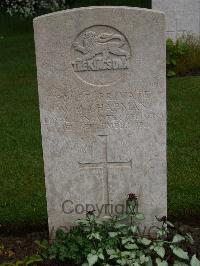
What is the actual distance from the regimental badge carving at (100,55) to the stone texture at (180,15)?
6.58 m

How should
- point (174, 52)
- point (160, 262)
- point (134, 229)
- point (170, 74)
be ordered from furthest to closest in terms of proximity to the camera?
point (174, 52), point (170, 74), point (134, 229), point (160, 262)

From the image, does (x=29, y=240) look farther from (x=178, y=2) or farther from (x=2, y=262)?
(x=178, y=2)

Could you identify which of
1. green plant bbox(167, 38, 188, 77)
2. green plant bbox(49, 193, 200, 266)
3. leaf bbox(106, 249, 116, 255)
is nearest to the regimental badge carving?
green plant bbox(49, 193, 200, 266)

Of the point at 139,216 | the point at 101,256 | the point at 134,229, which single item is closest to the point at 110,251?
the point at 101,256

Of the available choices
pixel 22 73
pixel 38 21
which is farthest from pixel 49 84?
pixel 22 73

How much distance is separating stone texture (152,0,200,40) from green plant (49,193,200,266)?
6.70 meters

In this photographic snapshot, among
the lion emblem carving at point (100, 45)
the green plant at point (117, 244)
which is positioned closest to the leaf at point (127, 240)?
the green plant at point (117, 244)

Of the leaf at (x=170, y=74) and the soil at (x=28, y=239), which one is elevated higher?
the leaf at (x=170, y=74)

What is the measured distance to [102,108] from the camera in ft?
Answer: 12.7

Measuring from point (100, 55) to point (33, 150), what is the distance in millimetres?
2735

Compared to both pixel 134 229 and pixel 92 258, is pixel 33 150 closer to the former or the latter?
pixel 134 229

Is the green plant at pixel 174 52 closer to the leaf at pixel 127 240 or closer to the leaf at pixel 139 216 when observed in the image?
the leaf at pixel 139 216

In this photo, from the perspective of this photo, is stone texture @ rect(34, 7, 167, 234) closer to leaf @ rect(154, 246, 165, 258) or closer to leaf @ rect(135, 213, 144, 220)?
leaf @ rect(135, 213, 144, 220)

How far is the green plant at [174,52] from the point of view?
967 centimetres
